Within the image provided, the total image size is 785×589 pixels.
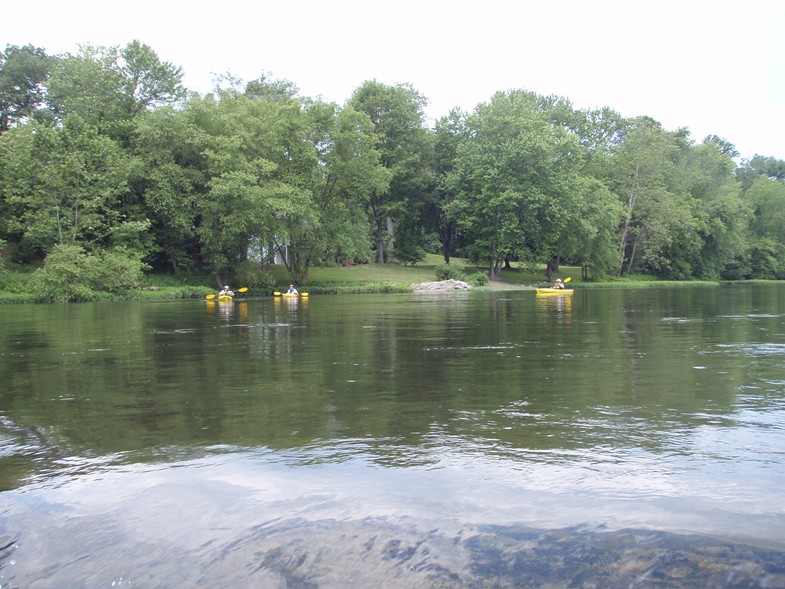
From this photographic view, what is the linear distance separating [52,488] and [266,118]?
5285 centimetres

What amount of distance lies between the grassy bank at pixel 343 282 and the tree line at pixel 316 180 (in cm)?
184

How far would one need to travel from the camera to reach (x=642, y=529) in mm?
4910

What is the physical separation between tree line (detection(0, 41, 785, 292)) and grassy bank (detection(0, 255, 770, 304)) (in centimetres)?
184

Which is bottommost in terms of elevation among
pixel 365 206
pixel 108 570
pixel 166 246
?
pixel 108 570

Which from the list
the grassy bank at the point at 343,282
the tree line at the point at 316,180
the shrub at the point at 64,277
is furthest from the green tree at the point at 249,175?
the shrub at the point at 64,277

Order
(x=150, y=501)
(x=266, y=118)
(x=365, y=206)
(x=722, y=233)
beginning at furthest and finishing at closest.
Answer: (x=722, y=233)
(x=365, y=206)
(x=266, y=118)
(x=150, y=501)

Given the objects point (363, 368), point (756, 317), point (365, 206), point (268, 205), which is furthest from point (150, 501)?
point (365, 206)

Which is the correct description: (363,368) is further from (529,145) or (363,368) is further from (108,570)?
(529,145)

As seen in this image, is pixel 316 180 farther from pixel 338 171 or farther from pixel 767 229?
pixel 767 229

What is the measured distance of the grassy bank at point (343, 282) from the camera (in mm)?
47375

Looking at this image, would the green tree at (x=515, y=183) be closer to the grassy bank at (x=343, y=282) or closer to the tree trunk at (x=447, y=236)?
the grassy bank at (x=343, y=282)

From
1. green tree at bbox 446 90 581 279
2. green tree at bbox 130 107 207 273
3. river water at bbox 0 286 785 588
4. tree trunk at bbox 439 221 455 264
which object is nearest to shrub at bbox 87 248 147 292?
green tree at bbox 130 107 207 273

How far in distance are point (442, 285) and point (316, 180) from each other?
14.3m

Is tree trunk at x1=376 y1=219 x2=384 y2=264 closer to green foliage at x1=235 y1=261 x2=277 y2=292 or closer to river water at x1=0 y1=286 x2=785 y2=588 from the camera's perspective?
green foliage at x1=235 y1=261 x2=277 y2=292
